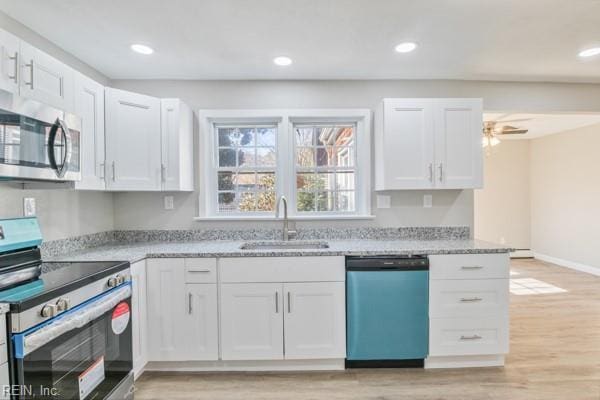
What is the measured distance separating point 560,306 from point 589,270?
2.25 meters

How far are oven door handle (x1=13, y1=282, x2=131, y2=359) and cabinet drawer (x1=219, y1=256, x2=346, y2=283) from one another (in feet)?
2.22

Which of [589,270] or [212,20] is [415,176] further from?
[589,270]

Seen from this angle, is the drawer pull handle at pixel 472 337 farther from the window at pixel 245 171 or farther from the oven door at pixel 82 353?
the oven door at pixel 82 353

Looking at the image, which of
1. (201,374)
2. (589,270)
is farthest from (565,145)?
(201,374)

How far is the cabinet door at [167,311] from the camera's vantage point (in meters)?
2.27

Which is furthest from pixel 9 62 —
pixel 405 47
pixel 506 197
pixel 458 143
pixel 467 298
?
pixel 506 197

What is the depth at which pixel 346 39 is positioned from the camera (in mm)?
2211

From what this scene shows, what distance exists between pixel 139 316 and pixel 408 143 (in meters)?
2.46

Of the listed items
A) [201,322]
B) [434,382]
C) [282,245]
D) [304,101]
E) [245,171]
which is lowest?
[434,382]

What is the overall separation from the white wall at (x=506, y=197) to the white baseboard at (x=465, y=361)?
14.5 feet

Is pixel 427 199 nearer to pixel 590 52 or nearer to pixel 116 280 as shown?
pixel 590 52

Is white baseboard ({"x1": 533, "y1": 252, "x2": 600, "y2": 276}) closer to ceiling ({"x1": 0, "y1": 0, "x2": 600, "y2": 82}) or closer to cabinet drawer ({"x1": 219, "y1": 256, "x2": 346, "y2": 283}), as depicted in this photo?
ceiling ({"x1": 0, "y1": 0, "x2": 600, "y2": 82})

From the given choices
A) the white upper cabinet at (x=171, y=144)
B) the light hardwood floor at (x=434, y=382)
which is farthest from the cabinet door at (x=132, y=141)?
the light hardwood floor at (x=434, y=382)

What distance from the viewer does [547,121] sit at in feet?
15.7
